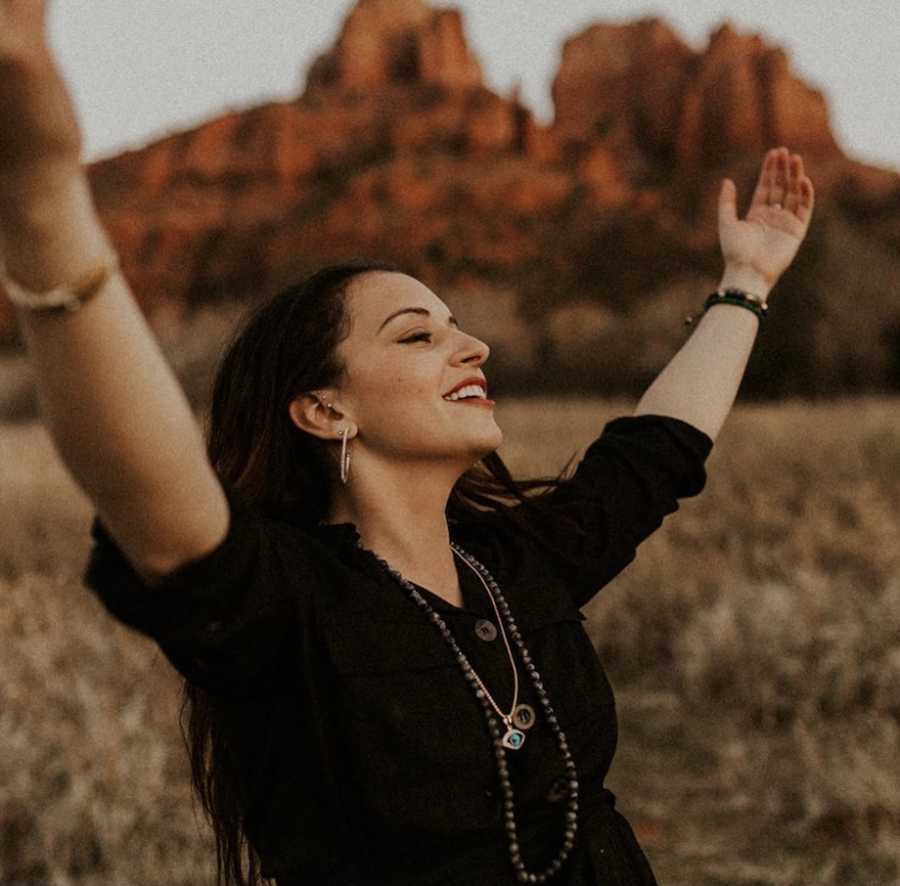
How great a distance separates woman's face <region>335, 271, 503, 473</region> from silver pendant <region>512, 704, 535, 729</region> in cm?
34

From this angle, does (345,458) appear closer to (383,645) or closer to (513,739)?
(383,645)

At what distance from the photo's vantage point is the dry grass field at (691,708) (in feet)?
11.9

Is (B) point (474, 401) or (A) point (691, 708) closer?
(B) point (474, 401)

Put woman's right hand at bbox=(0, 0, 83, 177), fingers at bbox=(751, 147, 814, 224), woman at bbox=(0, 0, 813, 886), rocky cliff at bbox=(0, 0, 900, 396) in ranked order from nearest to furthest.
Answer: woman's right hand at bbox=(0, 0, 83, 177)
woman at bbox=(0, 0, 813, 886)
fingers at bbox=(751, 147, 814, 224)
rocky cliff at bbox=(0, 0, 900, 396)

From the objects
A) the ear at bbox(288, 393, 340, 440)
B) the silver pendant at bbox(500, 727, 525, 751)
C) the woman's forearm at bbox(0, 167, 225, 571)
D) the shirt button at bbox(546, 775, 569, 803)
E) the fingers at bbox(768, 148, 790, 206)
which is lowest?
the shirt button at bbox(546, 775, 569, 803)

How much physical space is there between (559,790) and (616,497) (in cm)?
54

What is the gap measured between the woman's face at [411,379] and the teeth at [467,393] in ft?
0.05

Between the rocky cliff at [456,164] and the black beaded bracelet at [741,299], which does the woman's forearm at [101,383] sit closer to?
the black beaded bracelet at [741,299]

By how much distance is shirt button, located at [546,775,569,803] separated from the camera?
1568mm

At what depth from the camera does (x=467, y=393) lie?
1.71 m

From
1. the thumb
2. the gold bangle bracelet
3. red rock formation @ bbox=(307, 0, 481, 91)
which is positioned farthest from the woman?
red rock formation @ bbox=(307, 0, 481, 91)

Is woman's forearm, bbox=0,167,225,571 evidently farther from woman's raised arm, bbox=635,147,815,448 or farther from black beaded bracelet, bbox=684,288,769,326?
black beaded bracelet, bbox=684,288,769,326

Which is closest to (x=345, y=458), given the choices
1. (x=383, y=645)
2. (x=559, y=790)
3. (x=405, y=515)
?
(x=405, y=515)

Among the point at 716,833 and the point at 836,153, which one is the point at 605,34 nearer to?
the point at 836,153
